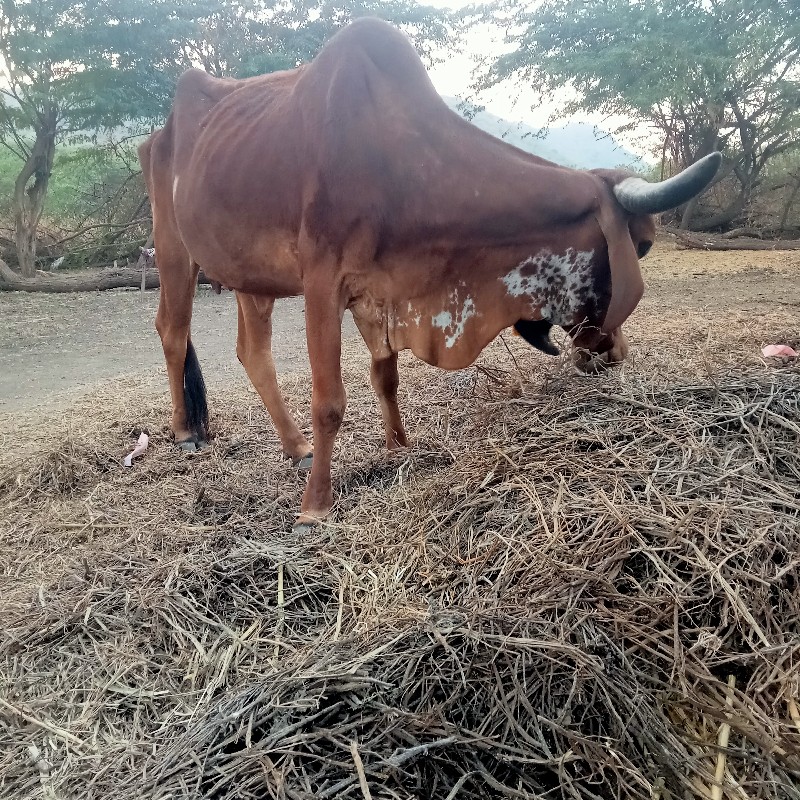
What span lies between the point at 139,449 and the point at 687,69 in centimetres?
1250

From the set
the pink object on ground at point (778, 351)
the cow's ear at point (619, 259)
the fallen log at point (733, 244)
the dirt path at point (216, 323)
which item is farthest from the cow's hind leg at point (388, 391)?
the fallen log at point (733, 244)

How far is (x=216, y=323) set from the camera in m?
8.95

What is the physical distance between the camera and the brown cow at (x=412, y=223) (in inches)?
107

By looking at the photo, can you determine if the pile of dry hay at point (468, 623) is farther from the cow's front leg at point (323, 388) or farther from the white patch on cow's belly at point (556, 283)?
the white patch on cow's belly at point (556, 283)

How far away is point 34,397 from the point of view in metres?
5.80

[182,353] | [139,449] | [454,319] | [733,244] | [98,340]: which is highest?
[454,319]

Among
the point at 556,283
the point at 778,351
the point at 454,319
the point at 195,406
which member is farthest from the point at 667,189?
the point at 195,406

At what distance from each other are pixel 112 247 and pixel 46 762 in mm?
14407

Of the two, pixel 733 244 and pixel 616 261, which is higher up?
pixel 616 261

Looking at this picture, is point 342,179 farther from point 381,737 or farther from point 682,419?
point 381,737

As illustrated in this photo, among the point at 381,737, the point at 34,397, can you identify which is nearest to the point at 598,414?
the point at 381,737

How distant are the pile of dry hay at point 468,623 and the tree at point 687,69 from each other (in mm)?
11812

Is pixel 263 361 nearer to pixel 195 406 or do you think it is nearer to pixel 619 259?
pixel 195 406

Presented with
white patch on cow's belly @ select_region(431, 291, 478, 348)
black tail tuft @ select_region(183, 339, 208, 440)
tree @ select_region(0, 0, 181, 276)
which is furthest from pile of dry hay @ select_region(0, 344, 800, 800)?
tree @ select_region(0, 0, 181, 276)
